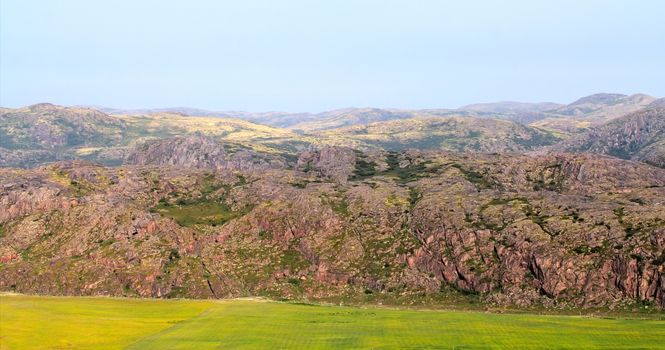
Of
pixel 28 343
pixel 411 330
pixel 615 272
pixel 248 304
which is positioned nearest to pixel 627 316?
pixel 615 272

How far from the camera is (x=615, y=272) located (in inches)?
7830

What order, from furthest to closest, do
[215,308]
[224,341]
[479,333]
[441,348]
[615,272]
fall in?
[615,272]
[215,308]
[479,333]
[224,341]
[441,348]

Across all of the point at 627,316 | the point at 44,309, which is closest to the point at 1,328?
the point at 44,309

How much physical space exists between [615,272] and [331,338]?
360 ft

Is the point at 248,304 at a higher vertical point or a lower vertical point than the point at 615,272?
lower

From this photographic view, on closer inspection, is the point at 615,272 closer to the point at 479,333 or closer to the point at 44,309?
the point at 479,333

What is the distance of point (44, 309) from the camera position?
551 feet

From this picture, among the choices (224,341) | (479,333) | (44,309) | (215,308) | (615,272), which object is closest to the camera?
(224,341)

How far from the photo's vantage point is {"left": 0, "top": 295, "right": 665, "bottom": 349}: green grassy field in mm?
129000

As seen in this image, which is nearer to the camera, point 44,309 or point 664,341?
point 664,341

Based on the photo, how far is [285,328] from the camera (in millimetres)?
148750

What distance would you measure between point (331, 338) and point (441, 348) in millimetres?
24369

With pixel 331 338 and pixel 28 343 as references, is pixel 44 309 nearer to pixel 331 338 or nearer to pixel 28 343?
pixel 28 343

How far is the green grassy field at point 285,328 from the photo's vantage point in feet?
423
